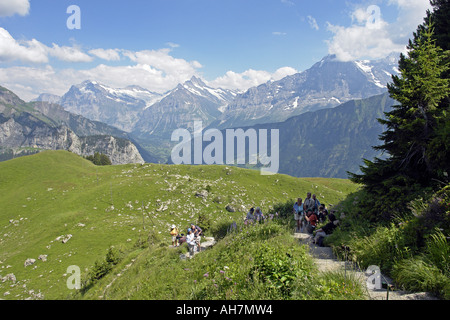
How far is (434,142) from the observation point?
382 inches

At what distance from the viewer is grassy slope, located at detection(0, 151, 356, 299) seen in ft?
121

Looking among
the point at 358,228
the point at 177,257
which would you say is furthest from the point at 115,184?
the point at 358,228

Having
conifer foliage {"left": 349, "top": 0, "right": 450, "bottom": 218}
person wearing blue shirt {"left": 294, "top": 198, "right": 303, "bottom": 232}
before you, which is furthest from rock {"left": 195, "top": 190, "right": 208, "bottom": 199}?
conifer foliage {"left": 349, "top": 0, "right": 450, "bottom": 218}

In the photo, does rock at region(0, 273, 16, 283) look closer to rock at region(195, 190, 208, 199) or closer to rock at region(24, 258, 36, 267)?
rock at region(24, 258, 36, 267)

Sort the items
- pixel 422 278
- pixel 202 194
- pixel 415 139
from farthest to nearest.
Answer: pixel 202 194, pixel 415 139, pixel 422 278

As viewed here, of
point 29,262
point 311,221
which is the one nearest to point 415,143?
point 311,221

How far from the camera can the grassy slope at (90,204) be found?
121 feet

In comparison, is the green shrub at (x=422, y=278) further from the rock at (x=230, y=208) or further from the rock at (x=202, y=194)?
the rock at (x=202, y=194)

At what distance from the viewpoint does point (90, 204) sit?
5584 cm

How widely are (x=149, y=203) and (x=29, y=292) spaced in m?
26.9

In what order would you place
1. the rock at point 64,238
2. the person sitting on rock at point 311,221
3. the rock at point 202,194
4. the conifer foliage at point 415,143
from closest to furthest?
the conifer foliage at point 415,143, the person sitting on rock at point 311,221, the rock at point 64,238, the rock at point 202,194

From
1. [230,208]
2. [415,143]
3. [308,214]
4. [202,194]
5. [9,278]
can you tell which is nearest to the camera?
[415,143]

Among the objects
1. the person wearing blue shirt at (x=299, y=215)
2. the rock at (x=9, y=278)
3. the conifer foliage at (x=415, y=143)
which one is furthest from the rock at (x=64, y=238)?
the conifer foliage at (x=415, y=143)

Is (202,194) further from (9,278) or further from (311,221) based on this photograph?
(311,221)
